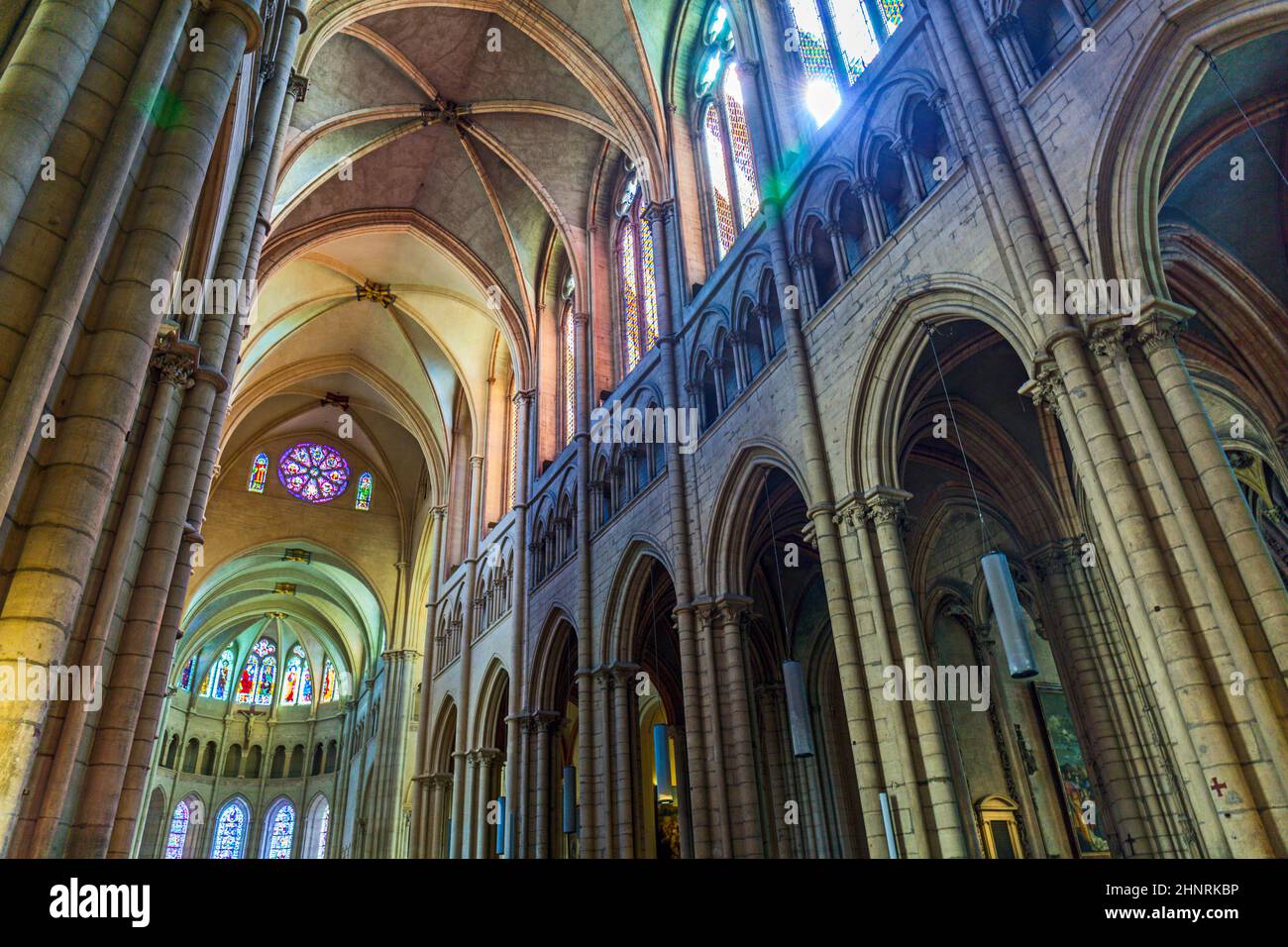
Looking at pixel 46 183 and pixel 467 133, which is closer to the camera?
pixel 46 183

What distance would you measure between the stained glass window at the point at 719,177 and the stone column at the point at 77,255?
10.6 meters

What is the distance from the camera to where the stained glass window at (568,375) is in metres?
20.5

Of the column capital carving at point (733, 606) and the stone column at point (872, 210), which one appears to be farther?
the column capital carving at point (733, 606)

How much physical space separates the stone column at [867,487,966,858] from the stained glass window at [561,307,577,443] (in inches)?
453

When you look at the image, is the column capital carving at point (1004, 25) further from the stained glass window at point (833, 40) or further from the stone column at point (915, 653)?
the stone column at point (915, 653)

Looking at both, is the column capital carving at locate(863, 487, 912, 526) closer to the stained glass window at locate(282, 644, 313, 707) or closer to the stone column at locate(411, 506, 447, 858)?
the stone column at locate(411, 506, 447, 858)

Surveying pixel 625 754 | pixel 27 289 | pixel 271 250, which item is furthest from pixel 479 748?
pixel 27 289

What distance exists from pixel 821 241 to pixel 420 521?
25.2m

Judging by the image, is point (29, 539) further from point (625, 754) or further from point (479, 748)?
point (479, 748)

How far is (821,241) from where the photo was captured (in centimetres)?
1154

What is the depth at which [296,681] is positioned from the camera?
140ft

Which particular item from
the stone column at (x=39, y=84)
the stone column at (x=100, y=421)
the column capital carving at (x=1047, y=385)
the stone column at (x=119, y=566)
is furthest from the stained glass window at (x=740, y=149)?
the stone column at (x=39, y=84)

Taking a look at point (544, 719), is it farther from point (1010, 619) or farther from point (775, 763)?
point (1010, 619)

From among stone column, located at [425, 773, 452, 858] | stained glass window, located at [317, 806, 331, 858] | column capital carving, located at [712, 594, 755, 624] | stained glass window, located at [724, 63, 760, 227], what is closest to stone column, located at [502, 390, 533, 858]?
stone column, located at [425, 773, 452, 858]
